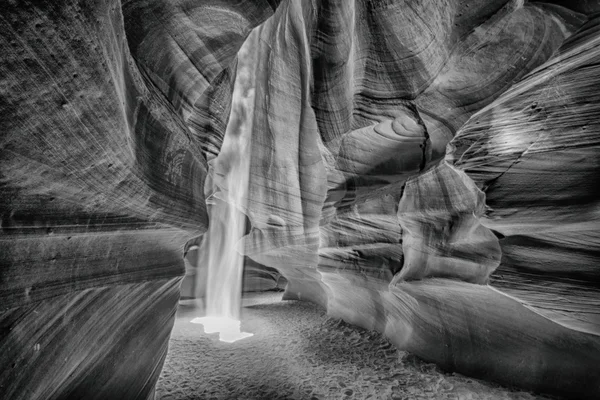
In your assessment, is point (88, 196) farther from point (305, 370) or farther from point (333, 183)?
point (333, 183)

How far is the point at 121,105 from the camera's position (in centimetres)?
260

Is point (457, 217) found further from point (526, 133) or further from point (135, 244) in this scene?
point (135, 244)

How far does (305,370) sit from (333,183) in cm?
388

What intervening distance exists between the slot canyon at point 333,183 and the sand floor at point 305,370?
62mm

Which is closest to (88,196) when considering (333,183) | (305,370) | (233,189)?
(305,370)

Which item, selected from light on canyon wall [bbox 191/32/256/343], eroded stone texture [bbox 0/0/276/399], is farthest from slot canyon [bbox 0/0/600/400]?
light on canyon wall [bbox 191/32/256/343]

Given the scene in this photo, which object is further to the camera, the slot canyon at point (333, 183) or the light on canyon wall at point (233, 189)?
the light on canyon wall at point (233, 189)

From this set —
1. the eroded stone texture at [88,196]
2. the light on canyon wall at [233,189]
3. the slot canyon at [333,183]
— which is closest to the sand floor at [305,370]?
the slot canyon at [333,183]

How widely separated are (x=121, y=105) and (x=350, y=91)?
4951 mm

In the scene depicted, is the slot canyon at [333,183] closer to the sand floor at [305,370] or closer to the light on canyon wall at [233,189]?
the sand floor at [305,370]

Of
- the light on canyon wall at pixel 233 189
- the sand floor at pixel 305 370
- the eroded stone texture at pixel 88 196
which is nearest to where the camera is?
the eroded stone texture at pixel 88 196

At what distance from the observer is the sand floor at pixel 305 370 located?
450 cm

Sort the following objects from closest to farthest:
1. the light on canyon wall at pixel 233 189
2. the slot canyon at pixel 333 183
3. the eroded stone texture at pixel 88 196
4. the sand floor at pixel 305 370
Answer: the eroded stone texture at pixel 88 196, the slot canyon at pixel 333 183, the sand floor at pixel 305 370, the light on canyon wall at pixel 233 189

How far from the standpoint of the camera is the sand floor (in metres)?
4.50
